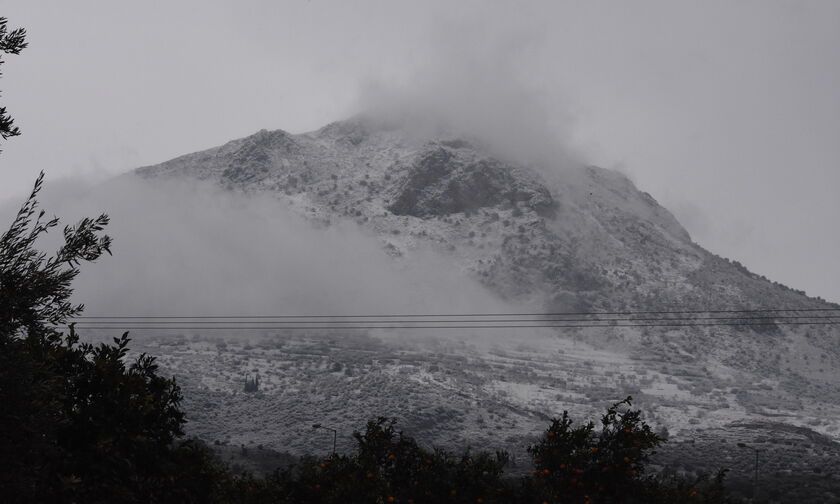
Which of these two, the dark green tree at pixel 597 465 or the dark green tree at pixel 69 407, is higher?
the dark green tree at pixel 69 407

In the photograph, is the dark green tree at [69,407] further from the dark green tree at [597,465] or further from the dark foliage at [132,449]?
the dark green tree at [597,465]

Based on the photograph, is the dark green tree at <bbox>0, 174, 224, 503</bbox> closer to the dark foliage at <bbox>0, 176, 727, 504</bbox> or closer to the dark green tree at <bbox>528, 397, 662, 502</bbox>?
the dark foliage at <bbox>0, 176, 727, 504</bbox>

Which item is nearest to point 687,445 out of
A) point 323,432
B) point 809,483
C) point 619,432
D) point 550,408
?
point 550,408

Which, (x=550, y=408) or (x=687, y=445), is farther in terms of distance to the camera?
(x=550, y=408)

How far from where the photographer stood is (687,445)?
120 metres

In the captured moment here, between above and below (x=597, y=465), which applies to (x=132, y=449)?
above

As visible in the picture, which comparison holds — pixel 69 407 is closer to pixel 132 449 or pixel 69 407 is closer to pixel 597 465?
pixel 132 449

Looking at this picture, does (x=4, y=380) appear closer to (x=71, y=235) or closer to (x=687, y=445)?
(x=71, y=235)

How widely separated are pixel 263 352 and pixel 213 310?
38773 mm

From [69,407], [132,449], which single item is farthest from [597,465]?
[69,407]

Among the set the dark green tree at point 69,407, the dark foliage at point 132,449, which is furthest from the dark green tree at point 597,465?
the dark green tree at point 69,407

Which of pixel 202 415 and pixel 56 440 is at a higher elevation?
pixel 56 440

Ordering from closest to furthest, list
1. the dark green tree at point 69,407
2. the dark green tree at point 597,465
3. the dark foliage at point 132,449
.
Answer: the dark green tree at point 69,407 → the dark foliage at point 132,449 → the dark green tree at point 597,465

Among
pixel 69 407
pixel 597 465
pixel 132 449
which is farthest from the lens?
pixel 597 465
